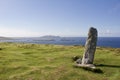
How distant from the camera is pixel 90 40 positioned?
1286 inches

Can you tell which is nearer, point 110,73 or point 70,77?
point 70,77

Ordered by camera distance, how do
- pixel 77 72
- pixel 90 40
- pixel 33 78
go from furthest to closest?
pixel 90 40 → pixel 77 72 → pixel 33 78

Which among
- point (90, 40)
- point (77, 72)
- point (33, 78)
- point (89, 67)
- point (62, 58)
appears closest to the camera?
point (33, 78)

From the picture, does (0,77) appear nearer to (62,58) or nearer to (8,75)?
(8,75)

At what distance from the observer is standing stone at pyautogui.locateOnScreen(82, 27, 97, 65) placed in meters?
31.2

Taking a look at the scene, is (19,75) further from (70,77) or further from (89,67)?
(89,67)

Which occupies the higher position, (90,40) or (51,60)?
(90,40)

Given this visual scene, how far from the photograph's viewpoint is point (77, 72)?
84.0ft

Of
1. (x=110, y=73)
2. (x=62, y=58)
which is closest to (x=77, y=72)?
(x=110, y=73)

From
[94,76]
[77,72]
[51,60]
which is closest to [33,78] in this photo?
[77,72]

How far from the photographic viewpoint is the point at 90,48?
32156 millimetres

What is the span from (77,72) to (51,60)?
30.5 feet

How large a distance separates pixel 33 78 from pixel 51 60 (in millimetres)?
10304

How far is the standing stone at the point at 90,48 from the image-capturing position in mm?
31219
